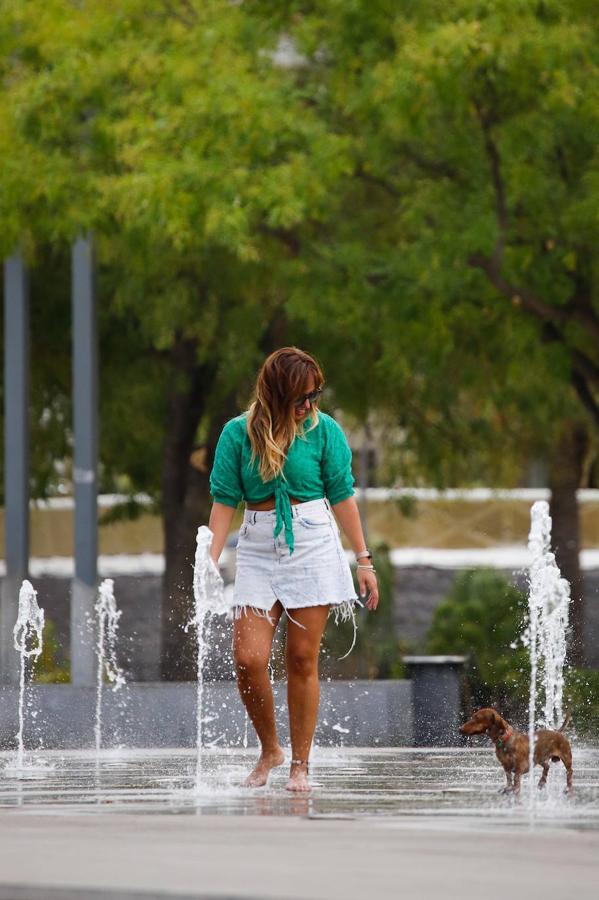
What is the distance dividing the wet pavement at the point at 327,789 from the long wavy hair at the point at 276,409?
4.42 ft

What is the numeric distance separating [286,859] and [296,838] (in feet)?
1.92

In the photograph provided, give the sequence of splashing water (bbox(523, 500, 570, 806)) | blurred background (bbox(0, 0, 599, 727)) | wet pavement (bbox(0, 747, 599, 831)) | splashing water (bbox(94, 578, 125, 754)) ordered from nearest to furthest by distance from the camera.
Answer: wet pavement (bbox(0, 747, 599, 831)), splashing water (bbox(523, 500, 570, 806)), splashing water (bbox(94, 578, 125, 754)), blurred background (bbox(0, 0, 599, 727))

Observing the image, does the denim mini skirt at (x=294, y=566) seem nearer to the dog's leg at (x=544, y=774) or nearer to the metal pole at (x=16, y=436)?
the dog's leg at (x=544, y=774)

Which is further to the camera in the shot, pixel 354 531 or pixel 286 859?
pixel 354 531

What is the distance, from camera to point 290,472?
879 cm

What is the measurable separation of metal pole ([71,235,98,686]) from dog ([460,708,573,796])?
9670mm

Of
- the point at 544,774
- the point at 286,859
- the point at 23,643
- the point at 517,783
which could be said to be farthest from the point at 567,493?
the point at 286,859

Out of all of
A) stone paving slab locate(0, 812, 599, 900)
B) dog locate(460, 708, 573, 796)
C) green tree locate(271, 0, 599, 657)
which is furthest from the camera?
green tree locate(271, 0, 599, 657)

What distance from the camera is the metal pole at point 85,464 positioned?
59.8 feet

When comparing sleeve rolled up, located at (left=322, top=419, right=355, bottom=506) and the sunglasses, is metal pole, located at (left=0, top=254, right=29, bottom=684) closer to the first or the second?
sleeve rolled up, located at (left=322, top=419, right=355, bottom=506)

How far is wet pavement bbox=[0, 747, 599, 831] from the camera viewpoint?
7.89 metres

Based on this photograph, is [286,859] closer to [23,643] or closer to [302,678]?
[302,678]

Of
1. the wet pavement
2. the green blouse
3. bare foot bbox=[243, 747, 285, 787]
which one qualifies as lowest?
the wet pavement

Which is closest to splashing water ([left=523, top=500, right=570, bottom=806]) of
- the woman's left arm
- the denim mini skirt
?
the woman's left arm
